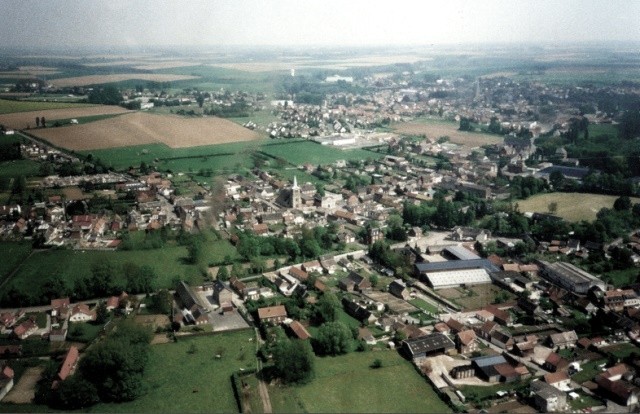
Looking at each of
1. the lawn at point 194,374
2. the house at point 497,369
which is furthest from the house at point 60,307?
the house at point 497,369

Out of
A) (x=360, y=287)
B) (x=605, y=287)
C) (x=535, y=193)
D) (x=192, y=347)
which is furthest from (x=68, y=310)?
(x=535, y=193)

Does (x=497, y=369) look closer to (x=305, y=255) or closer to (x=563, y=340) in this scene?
(x=563, y=340)

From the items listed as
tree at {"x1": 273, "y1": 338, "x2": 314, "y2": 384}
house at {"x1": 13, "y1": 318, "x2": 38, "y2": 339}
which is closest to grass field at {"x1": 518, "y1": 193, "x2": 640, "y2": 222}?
tree at {"x1": 273, "y1": 338, "x2": 314, "y2": 384}

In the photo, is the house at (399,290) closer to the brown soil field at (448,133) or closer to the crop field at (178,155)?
the crop field at (178,155)

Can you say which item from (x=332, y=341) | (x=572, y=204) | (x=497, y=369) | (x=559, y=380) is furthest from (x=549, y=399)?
(x=572, y=204)

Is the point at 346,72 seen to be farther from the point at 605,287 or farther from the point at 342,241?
the point at 605,287

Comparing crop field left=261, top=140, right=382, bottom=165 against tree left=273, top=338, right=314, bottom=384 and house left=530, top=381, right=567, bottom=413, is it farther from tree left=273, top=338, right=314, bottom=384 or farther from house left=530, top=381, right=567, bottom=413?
house left=530, top=381, right=567, bottom=413
